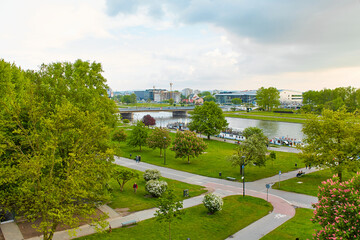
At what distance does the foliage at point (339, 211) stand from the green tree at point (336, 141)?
45.3 feet

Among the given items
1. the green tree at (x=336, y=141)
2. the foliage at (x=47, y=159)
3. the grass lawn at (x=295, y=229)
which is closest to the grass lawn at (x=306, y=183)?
the green tree at (x=336, y=141)

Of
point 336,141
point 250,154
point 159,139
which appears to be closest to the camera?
point 336,141

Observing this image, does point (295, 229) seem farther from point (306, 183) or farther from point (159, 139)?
point (159, 139)

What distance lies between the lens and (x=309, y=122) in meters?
27.1

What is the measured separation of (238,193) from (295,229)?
766cm

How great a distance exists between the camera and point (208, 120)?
2183 inches

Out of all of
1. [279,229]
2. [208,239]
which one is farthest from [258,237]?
[208,239]

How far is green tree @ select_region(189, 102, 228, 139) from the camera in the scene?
5481 cm

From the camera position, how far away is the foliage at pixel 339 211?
10.6 meters

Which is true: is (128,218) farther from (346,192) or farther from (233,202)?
(346,192)

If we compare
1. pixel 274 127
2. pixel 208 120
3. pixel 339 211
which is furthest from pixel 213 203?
pixel 274 127

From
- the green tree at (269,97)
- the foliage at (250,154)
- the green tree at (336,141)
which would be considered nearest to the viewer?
the green tree at (336,141)

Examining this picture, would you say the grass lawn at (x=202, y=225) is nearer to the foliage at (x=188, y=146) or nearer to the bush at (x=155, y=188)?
the bush at (x=155, y=188)

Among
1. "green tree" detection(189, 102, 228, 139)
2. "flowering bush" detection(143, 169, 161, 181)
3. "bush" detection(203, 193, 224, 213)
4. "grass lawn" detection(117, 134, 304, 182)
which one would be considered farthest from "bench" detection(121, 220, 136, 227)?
"green tree" detection(189, 102, 228, 139)
